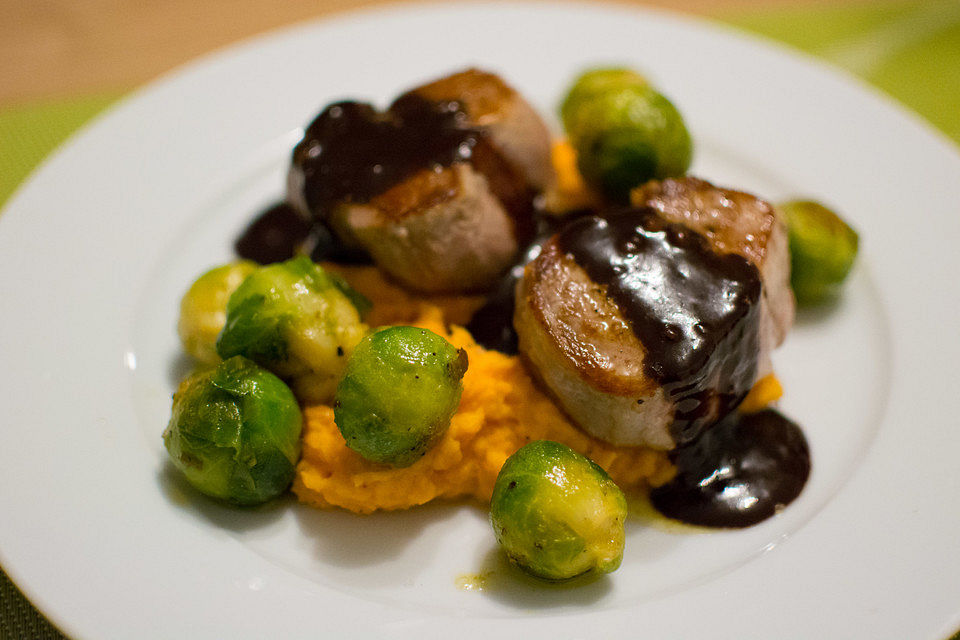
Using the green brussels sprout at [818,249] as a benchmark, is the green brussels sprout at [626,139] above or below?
above

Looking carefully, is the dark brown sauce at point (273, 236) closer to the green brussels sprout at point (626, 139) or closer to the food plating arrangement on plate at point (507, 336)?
the food plating arrangement on plate at point (507, 336)

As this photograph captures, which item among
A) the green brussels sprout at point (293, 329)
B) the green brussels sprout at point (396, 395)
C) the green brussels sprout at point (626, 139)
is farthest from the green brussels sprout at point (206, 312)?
the green brussels sprout at point (626, 139)

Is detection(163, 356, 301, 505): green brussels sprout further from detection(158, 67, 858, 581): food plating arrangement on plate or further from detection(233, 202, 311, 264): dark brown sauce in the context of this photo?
detection(233, 202, 311, 264): dark brown sauce

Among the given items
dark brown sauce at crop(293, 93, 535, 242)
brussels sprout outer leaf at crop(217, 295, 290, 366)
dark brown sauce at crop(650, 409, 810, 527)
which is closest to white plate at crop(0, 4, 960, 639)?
dark brown sauce at crop(650, 409, 810, 527)

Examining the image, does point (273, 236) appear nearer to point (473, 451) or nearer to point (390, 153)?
point (390, 153)

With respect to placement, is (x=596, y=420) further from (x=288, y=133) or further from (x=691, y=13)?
(x=691, y=13)

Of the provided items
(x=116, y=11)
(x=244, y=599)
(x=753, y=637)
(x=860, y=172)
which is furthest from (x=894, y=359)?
(x=116, y=11)
